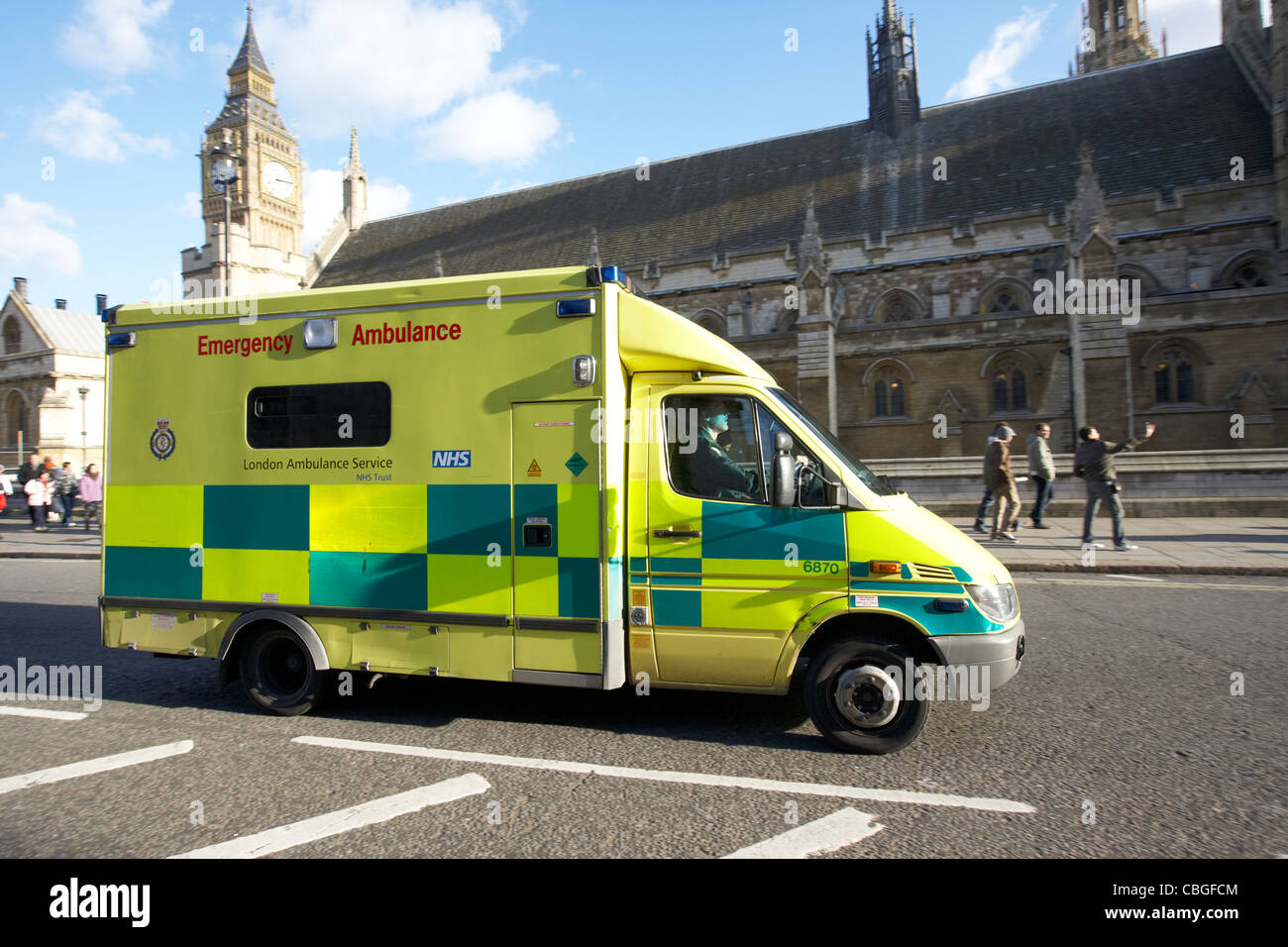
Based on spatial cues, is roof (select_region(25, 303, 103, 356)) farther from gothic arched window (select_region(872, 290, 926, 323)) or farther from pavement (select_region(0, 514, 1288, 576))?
gothic arched window (select_region(872, 290, 926, 323))

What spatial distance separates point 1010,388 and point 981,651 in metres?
25.8

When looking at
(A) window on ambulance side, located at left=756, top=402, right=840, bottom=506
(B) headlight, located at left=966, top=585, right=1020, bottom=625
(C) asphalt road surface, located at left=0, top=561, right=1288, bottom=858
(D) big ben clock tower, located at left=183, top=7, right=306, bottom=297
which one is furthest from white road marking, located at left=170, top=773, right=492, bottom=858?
(D) big ben clock tower, located at left=183, top=7, right=306, bottom=297

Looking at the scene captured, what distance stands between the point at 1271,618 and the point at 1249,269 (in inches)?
1003

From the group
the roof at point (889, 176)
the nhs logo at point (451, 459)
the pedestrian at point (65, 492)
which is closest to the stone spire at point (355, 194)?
the roof at point (889, 176)

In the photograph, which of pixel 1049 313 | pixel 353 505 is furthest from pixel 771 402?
pixel 1049 313

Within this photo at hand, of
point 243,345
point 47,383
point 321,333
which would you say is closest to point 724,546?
point 321,333

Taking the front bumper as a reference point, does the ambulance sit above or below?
above

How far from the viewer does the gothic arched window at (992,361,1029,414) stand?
26734 mm

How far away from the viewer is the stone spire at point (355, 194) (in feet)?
155

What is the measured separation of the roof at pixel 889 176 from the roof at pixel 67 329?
75.4ft

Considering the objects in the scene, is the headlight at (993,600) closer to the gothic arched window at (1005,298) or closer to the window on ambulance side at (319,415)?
the window on ambulance side at (319,415)

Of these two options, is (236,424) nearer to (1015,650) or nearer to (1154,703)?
(1015,650)

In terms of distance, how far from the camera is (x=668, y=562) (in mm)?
4352

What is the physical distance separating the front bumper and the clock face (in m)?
70.3
